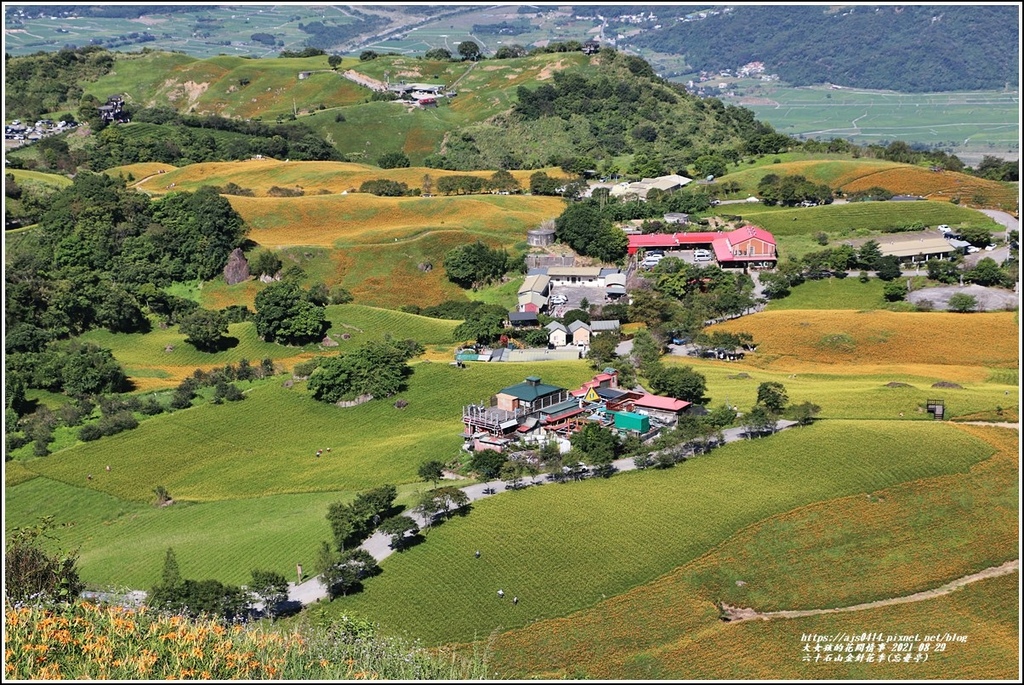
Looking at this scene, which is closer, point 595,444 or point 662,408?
point 595,444

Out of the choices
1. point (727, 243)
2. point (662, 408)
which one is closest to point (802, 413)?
point (662, 408)

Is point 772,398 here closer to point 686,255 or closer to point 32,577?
point 32,577

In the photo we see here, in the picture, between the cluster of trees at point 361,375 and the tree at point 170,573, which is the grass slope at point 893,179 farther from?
the tree at point 170,573

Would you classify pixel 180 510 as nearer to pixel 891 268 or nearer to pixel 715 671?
pixel 715 671

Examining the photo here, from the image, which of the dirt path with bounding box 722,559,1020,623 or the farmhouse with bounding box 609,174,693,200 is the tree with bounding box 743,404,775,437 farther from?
the farmhouse with bounding box 609,174,693,200

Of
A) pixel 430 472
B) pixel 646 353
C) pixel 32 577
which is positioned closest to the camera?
pixel 32 577

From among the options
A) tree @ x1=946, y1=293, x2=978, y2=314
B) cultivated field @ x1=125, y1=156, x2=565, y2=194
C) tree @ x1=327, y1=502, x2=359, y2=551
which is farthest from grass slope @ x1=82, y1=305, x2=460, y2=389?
cultivated field @ x1=125, y1=156, x2=565, y2=194
